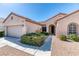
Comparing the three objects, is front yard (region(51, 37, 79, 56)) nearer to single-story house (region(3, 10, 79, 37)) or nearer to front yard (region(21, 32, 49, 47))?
front yard (region(21, 32, 49, 47))

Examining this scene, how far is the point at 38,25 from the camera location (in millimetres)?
10953

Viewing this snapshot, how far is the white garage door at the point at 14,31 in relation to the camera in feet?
30.6

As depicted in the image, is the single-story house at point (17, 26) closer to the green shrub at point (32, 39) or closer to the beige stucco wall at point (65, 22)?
the green shrub at point (32, 39)

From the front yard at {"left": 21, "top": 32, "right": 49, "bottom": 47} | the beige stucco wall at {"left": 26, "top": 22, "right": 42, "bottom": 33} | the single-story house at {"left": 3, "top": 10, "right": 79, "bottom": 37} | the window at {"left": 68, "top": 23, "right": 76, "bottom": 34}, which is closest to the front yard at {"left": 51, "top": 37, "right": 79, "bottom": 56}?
the front yard at {"left": 21, "top": 32, "right": 49, "bottom": 47}

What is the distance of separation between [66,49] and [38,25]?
361 cm

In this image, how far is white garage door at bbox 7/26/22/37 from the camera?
9336 millimetres

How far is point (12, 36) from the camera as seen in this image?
9586mm

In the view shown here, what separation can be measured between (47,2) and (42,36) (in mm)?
3412

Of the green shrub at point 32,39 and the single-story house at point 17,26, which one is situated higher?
the single-story house at point 17,26

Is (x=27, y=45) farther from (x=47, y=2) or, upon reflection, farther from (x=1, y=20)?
(x=47, y=2)

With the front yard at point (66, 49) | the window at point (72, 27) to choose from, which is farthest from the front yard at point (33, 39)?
the window at point (72, 27)

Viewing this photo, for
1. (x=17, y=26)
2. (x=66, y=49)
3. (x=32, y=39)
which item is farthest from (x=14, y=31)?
(x=66, y=49)

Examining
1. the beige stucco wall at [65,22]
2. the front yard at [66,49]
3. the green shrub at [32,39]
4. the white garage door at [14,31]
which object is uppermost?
the beige stucco wall at [65,22]

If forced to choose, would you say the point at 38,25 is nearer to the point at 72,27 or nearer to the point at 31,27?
the point at 31,27
